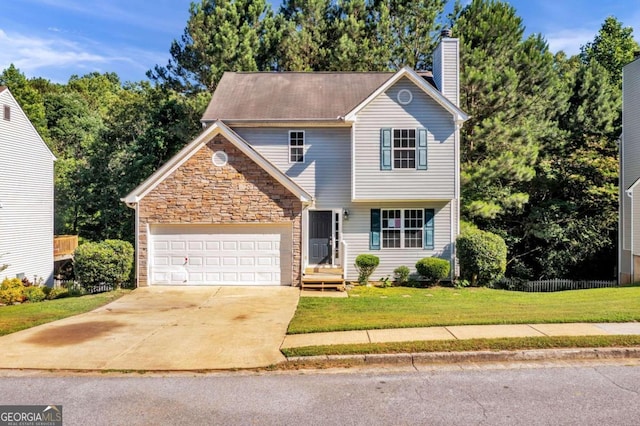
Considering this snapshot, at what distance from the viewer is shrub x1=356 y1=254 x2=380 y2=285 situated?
17.1m

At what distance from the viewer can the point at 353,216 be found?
1777 cm

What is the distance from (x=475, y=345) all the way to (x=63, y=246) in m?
25.5

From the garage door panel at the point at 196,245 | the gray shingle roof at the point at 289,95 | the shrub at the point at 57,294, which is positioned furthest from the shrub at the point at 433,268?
the shrub at the point at 57,294

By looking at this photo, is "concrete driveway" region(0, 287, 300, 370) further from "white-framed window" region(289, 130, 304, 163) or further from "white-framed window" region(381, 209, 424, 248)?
"white-framed window" region(289, 130, 304, 163)

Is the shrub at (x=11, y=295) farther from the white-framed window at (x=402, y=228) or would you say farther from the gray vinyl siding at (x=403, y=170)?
the white-framed window at (x=402, y=228)

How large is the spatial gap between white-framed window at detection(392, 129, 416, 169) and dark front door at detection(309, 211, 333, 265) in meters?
3.36

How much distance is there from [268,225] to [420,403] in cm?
1042

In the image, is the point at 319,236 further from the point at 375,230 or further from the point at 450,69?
the point at 450,69

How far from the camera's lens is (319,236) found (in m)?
18.0

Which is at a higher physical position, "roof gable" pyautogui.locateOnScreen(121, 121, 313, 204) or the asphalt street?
"roof gable" pyautogui.locateOnScreen(121, 121, 313, 204)

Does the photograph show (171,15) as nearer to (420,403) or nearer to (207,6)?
(207,6)

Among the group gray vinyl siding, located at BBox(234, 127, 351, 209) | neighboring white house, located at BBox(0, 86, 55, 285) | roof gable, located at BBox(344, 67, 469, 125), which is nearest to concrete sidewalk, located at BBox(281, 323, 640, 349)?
gray vinyl siding, located at BBox(234, 127, 351, 209)

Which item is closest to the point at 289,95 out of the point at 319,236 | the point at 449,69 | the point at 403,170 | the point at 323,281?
the point at 403,170

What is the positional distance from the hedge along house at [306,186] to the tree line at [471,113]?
14.5 feet
